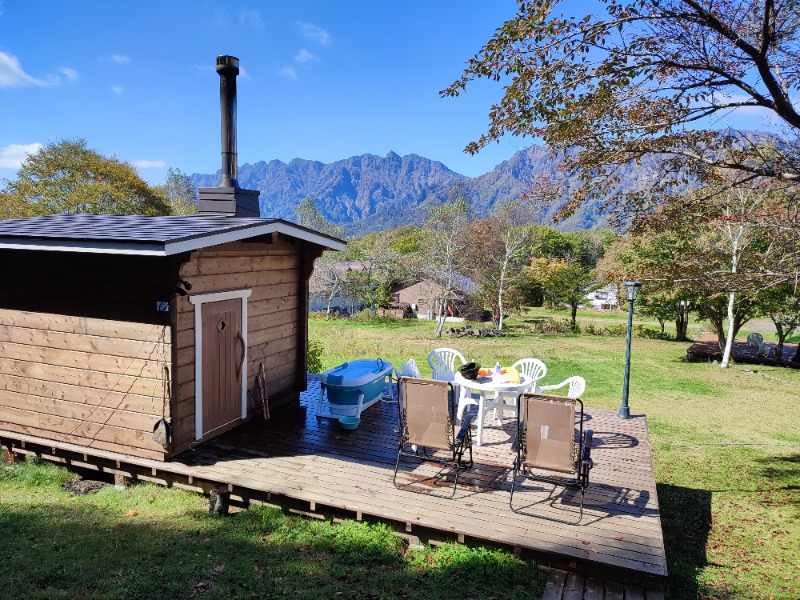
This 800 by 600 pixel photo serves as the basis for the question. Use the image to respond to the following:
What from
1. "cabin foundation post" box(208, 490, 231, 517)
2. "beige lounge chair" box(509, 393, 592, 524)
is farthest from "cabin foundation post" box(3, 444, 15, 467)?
"beige lounge chair" box(509, 393, 592, 524)

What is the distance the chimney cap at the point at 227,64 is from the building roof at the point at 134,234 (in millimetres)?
2529

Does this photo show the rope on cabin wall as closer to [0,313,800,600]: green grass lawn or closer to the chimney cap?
[0,313,800,600]: green grass lawn

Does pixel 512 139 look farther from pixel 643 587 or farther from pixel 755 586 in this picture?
pixel 755 586

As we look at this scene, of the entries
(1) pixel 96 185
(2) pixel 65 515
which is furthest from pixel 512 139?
(1) pixel 96 185

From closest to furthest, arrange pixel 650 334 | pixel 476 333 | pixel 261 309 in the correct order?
pixel 261 309
pixel 650 334
pixel 476 333

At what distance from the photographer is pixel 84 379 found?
5.75 m

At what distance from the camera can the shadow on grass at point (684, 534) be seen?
14.2 feet

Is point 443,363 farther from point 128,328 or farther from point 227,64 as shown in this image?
point 227,64

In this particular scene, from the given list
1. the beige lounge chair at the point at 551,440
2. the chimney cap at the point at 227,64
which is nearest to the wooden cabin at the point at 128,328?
the chimney cap at the point at 227,64

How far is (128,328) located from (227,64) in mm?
4308

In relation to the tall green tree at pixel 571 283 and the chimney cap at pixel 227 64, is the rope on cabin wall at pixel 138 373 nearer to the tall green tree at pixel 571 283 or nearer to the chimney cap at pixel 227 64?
the chimney cap at pixel 227 64

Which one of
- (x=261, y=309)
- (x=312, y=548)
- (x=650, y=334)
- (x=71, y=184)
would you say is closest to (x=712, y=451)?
(x=312, y=548)

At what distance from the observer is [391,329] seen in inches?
1183

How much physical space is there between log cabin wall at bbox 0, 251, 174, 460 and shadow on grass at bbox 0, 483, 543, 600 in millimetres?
1050
